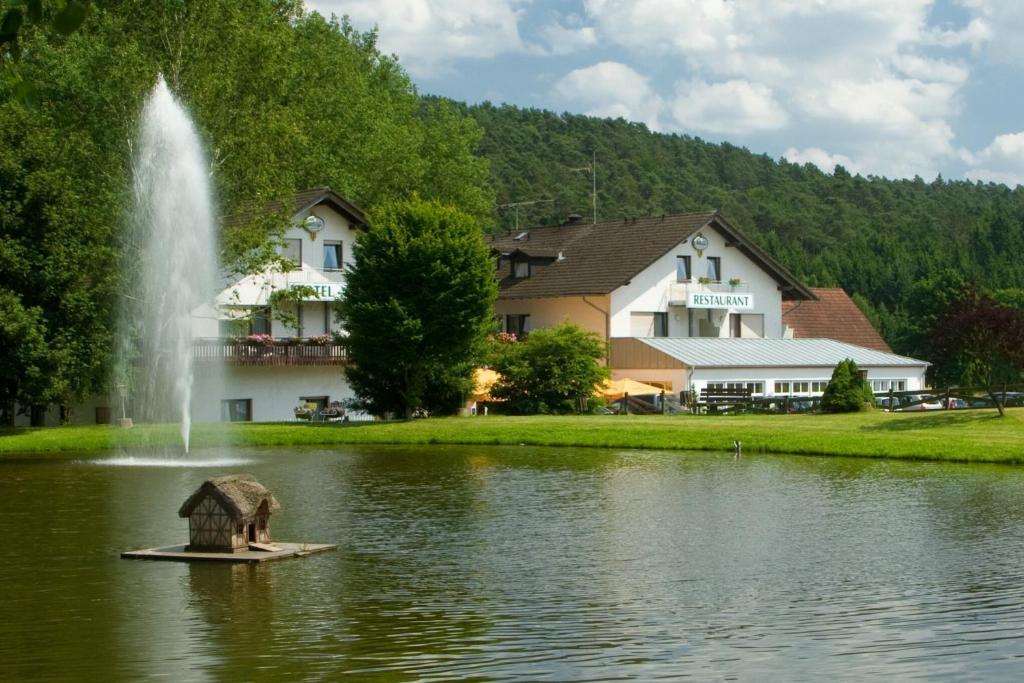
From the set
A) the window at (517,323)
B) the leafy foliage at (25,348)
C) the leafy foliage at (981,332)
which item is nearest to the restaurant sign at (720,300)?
the window at (517,323)

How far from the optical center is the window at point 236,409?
6216 cm

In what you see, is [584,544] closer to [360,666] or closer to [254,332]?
[360,666]

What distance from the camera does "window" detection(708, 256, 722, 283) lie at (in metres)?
76.0

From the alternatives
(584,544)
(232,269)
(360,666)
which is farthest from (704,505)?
(232,269)

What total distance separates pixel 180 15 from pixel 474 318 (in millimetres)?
15671

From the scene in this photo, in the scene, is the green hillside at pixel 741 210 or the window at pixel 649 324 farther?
the green hillside at pixel 741 210

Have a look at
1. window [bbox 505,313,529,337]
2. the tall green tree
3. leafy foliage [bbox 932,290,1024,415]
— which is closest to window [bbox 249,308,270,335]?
the tall green tree

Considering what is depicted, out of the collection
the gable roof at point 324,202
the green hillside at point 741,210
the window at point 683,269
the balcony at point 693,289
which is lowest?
the balcony at point 693,289

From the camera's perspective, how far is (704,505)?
91.2ft

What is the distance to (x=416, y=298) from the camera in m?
53.8

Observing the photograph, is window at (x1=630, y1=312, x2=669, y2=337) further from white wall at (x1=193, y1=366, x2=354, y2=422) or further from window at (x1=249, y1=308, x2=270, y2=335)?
window at (x1=249, y1=308, x2=270, y2=335)

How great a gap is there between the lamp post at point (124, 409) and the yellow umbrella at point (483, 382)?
44.1 feet

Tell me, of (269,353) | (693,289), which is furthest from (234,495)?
(693,289)

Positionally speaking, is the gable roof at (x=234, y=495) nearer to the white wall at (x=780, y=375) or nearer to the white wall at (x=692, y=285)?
the white wall at (x=780, y=375)
